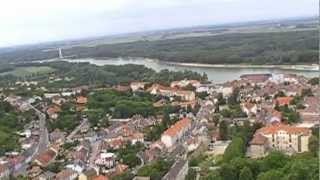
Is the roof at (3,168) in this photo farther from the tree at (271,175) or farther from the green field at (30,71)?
the green field at (30,71)

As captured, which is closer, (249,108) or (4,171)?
(4,171)

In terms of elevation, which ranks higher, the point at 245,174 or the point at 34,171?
the point at 245,174

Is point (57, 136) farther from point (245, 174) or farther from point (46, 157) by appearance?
point (245, 174)

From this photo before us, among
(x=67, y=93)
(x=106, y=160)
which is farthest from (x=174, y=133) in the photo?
(x=67, y=93)

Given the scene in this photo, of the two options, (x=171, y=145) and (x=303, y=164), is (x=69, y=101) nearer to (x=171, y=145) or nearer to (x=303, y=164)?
(x=171, y=145)

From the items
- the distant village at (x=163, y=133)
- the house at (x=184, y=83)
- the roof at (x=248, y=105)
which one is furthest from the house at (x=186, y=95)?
the roof at (x=248, y=105)

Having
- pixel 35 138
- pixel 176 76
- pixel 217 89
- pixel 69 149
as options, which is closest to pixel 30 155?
pixel 69 149

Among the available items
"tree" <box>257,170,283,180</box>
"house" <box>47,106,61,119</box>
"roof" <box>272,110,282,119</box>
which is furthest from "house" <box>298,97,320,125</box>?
"house" <box>47,106,61,119</box>
